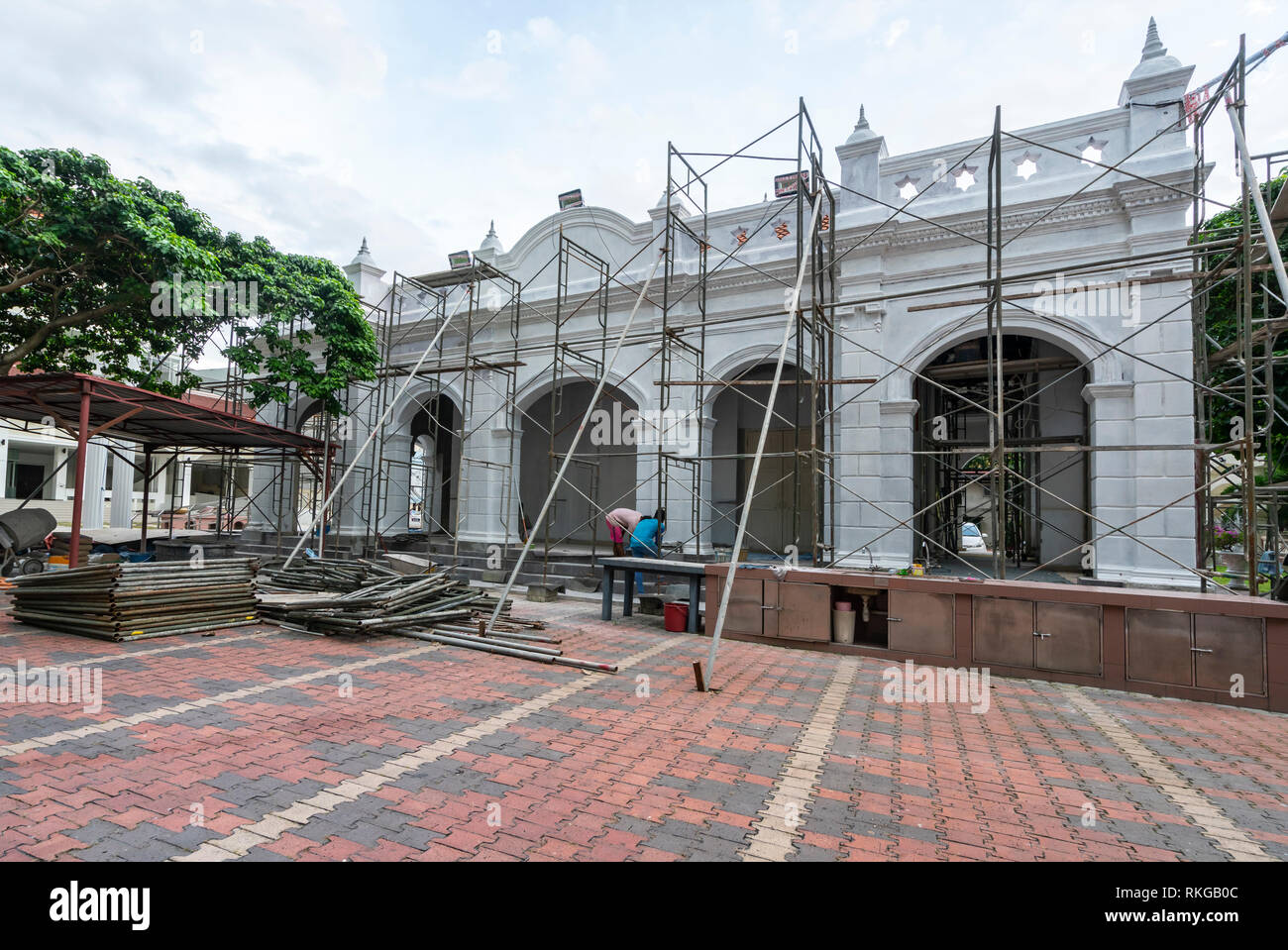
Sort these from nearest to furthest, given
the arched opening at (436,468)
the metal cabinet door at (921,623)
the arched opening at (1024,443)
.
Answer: the metal cabinet door at (921,623)
the arched opening at (1024,443)
the arched opening at (436,468)

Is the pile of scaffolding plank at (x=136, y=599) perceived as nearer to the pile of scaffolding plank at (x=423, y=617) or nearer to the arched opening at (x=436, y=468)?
the pile of scaffolding plank at (x=423, y=617)

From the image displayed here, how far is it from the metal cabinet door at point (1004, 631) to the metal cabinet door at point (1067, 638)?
95mm

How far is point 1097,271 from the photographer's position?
1019cm

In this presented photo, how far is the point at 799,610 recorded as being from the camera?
27.7ft

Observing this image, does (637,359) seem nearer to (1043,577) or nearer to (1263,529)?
(1043,577)

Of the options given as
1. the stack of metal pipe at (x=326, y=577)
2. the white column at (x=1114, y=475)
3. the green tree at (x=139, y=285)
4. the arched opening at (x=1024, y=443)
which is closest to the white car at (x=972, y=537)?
the arched opening at (x=1024, y=443)

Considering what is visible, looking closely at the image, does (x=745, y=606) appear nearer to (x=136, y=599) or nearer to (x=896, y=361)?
(x=896, y=361)

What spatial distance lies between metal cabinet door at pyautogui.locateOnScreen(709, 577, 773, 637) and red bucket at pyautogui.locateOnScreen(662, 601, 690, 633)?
34.8 inches

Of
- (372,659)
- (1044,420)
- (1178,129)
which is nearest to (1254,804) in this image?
(372,659)

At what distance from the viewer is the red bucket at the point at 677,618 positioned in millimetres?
9555

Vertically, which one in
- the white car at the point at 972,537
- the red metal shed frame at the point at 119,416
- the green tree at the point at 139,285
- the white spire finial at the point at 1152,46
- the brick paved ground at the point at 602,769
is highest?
the white spire finial at the point at 1152,46

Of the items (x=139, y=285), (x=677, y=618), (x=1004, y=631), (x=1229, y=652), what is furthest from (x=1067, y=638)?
(x=139, y=285)

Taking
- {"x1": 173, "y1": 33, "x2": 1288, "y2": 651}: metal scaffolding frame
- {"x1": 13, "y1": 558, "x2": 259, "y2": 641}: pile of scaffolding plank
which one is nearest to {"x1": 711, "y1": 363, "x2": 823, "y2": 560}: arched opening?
{"x1": 173, "y1": 33, "x2": 1288, "y2": 651}: metal scaffolding frame
